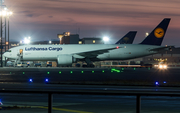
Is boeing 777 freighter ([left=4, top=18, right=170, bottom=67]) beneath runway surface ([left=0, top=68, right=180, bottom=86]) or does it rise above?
above

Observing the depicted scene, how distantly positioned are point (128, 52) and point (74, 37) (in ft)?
199

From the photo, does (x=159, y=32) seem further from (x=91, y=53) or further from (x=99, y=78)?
(x=99, y=78)

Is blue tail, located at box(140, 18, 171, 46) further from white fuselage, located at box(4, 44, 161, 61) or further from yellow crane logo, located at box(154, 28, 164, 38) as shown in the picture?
white fuselage, located at box(4, 44, 161, 61)

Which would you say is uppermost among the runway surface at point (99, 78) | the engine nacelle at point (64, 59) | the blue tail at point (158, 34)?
the blue tail at point (158, 34)

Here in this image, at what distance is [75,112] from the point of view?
9555mm

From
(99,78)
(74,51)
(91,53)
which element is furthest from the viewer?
(74,51)

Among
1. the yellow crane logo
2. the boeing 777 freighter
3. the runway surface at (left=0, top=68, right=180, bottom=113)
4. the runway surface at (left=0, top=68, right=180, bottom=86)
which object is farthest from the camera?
the yellow crane logo

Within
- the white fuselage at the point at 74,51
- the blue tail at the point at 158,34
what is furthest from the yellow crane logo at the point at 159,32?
the white fuselage at the point at 74,51

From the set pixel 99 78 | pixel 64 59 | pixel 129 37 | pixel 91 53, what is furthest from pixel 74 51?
pixel 99 78

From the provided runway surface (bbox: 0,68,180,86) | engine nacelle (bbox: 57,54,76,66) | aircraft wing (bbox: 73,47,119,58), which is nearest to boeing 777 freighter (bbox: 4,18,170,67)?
aircraft wing (bbox: 73,47,119,58)

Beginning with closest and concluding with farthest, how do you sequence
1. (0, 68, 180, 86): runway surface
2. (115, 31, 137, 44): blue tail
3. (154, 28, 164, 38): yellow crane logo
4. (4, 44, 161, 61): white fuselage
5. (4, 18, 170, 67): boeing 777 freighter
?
(0, 68, 180, 86): runway surface
(4, 18, 170, 67): boeing 777 freighter
(4, 44, 161, 61): white fuselage
(154, 28, 164, 38): yellow crane logo
(115, 31, 137, 44): blue tail

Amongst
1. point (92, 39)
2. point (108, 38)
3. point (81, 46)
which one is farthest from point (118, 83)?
point (92, 39)

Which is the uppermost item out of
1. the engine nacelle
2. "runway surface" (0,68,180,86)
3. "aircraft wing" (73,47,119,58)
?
"aircraft wing" (73,47,119,58)

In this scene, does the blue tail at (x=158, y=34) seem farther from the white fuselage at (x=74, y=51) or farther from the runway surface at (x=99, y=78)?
the runway surface at (x=99, y=78)
